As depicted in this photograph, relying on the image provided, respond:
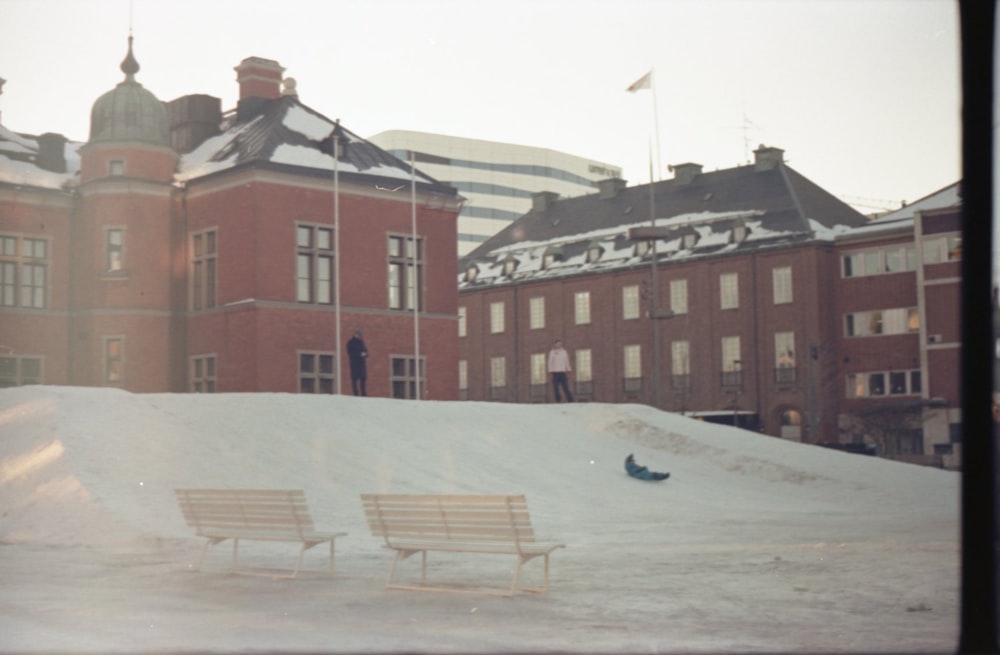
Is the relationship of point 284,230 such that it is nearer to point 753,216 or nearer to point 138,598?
point 138,598

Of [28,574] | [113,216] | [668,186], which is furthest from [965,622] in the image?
[668,186]

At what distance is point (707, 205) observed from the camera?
214 feet

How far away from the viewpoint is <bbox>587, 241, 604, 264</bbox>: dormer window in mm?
67500

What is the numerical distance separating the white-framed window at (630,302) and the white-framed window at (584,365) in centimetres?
310

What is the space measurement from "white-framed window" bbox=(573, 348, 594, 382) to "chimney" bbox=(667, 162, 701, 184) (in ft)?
33.9

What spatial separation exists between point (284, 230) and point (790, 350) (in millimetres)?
31330

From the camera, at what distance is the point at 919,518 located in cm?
2131

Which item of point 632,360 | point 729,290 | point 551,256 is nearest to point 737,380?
point 729,290

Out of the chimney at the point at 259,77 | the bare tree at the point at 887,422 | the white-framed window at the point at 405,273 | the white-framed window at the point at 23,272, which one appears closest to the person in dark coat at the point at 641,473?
the white-framed window at the point at 405,273

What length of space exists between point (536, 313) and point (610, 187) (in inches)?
332

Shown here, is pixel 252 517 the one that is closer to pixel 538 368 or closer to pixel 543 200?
pixel 538 368

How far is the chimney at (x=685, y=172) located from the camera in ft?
220

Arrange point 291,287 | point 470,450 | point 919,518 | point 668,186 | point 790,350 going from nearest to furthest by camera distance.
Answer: point 919,518 < point 470,450 < point 291,287 < point 790,350 < point 668,186

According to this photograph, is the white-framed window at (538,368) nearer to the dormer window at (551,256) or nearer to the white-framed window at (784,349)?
the dormer window at (551,256)
